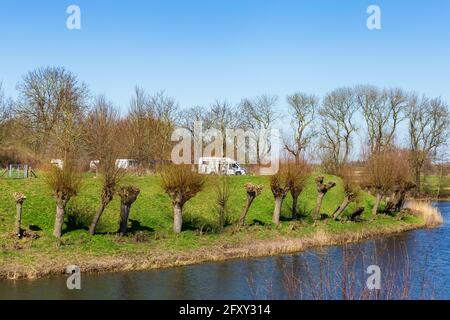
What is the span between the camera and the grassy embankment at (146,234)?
23.4 metres

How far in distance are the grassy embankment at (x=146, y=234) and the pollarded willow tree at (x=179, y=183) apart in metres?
1.61

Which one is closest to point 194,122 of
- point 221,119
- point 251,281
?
point 221,119

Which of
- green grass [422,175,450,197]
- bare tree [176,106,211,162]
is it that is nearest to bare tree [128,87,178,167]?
bare tree [176,106,211,162]

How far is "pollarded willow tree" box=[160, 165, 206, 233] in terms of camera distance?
2939 centimetres

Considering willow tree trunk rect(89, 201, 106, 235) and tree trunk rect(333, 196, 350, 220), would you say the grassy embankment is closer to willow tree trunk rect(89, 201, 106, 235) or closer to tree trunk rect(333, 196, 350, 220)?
willow tree trunk rect(89, 201, 106, 235)

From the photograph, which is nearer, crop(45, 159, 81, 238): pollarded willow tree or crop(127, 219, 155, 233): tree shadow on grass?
crop(45, 159, 81, 238): pollarded willow tree

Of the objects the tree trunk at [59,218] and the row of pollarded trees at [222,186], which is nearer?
the tree trunk at [59,218]

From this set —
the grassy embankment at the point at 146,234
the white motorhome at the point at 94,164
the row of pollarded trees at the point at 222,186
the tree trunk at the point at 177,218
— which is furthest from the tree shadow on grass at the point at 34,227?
the tree trunk at the point at 177,218

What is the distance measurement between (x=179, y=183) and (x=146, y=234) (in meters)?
3.69

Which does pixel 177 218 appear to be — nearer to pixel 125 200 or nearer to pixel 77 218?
pixel 125 200

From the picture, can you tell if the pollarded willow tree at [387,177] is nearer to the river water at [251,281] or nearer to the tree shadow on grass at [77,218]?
the river water at [251,281]

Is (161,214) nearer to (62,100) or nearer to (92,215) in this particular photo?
(92,215)

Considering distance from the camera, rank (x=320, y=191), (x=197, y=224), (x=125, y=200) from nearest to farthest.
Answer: (x=125, y=200) < (x=197, y=224) < (x=320, y=191)

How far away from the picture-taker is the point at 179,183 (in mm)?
29391
